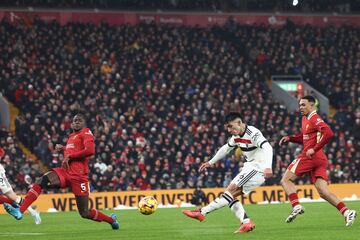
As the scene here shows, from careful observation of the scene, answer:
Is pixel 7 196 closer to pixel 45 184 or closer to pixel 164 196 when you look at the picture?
pixel 45 184

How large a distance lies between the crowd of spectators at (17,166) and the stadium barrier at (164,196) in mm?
1157

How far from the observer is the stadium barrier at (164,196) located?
3103 cm

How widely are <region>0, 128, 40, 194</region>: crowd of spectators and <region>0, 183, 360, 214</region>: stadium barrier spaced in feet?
3.79

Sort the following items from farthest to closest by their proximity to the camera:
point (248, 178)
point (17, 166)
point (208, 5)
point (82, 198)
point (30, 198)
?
point (208, 5)
point (17, 166)
point (30, 198)
point (82, 198)
point (248, 178)

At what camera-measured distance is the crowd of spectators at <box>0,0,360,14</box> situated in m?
45.3

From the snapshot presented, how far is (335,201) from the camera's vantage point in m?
16.7

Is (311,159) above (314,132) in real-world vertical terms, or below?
below

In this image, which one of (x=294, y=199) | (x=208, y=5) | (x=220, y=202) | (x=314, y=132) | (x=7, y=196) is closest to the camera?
(x=220, y=202)

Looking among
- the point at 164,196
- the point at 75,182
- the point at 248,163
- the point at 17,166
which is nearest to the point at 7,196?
the point at 75,182

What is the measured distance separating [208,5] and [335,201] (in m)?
33.2

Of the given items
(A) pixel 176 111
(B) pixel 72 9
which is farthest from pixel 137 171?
(B) pixel 72 9

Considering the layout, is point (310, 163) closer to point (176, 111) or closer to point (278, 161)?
point (278, 161)

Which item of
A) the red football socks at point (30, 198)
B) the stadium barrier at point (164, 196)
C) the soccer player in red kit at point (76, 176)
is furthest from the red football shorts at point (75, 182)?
the stadium barrier at point (164, 196)

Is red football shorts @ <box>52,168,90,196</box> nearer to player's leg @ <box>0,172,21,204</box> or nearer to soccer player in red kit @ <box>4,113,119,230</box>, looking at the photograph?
soccer player in red kit @ <box>4,113,119,230</box>
